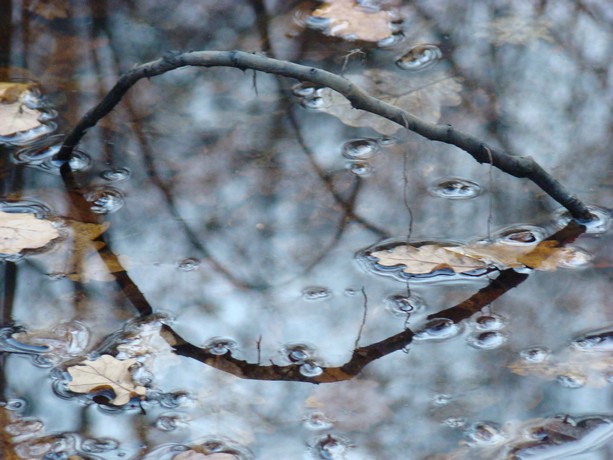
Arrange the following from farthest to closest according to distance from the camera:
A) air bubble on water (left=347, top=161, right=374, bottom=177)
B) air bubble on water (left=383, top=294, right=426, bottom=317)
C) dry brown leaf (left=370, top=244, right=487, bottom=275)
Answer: air bubble on water (left=347, top=161, right=374, bottom=177)
dry brown leaf (left=370, top=244, right=487, bottom=275)
air bubble on water (left=383, top=294, right=426, bottom=317)

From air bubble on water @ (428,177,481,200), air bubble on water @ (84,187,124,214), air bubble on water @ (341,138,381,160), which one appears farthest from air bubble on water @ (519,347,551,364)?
air bubble on water @ (84,187,124,214)

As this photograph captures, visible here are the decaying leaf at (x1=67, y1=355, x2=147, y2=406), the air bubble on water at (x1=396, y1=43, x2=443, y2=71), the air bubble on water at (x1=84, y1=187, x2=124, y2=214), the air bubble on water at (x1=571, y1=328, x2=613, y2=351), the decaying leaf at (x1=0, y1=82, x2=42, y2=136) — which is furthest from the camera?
the air bubble on water at (x1=396, y1=43, x2=443, y2=71)

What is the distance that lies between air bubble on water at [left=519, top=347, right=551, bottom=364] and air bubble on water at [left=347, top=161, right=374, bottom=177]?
34.4 inches

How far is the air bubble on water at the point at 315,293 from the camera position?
2268 millimetres

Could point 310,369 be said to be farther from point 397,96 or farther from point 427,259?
point 397,96

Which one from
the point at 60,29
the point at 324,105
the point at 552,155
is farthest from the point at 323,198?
the point at 60,29

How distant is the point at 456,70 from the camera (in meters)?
3.27

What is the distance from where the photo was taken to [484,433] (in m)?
1.89

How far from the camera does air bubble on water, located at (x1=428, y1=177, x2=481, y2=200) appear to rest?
8.58ft

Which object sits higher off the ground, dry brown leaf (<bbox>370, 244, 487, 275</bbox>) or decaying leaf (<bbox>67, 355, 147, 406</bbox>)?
dry brown leaf (<bbox>370, 244, 487, 275</bbox>)

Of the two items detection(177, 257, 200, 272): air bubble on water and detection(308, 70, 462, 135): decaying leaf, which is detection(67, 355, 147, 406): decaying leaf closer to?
detection(177, 257, 200, 272): air bubble on water

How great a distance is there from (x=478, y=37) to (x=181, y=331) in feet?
6.50

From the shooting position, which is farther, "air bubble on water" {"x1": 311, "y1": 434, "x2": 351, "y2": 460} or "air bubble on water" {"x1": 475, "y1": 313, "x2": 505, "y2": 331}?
"air bubble on water" {"x1": 475, "y1": 313, "x2": 505, "y2": 331}

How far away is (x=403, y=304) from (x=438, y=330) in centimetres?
12
